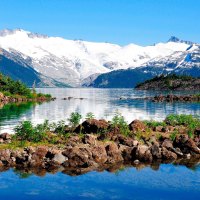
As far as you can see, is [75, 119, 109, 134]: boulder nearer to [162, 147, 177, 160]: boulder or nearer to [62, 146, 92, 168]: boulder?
[162, 147, 177, 160]: boulder

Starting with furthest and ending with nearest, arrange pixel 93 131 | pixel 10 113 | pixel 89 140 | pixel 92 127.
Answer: pixel 10 113
pixel 92 127
pixel 93 131
pixel 89 140

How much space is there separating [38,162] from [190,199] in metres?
19.0

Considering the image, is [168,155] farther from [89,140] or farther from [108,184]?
[108,184]

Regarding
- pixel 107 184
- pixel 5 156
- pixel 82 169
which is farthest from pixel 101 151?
A: pixel 5 156

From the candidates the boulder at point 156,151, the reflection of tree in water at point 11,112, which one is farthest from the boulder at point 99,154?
the reflection of tree in water at point 11,112

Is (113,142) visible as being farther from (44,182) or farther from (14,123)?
(14,123)

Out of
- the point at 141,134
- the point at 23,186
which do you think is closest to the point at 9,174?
the point at 23,186

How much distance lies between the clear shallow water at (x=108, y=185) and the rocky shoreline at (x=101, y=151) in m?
3.26

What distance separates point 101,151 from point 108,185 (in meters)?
10.1

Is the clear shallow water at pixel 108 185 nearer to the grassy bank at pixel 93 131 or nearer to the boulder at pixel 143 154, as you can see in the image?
the boulder at pixel 143 154

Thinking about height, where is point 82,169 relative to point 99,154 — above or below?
below

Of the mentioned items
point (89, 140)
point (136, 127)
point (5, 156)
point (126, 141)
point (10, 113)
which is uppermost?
point (136, 127)

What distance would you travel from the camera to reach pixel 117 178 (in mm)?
44625

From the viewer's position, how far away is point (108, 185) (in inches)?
1654
